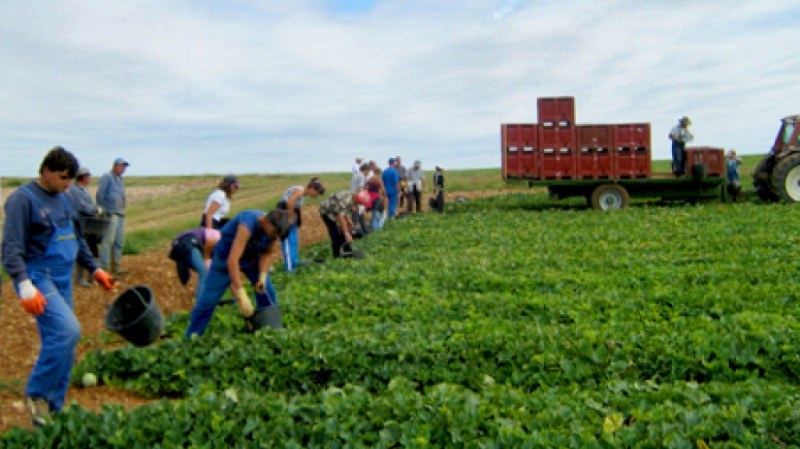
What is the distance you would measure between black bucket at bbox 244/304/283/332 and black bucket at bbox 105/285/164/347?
1.27 metres

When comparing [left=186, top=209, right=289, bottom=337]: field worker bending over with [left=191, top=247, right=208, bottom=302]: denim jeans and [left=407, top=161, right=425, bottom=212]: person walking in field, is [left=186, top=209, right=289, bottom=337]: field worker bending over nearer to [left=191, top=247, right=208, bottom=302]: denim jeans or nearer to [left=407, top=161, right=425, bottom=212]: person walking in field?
[left=191, top=247, right=208, bottom=302]: denim jeans

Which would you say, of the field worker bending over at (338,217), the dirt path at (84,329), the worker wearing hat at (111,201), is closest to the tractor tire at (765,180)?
the field worker bending over at (338,217)

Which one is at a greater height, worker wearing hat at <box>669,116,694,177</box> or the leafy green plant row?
worker wearing hat at <box>669,116,694,177</box>

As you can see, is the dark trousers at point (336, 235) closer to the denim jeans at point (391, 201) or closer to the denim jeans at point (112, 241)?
the denim jeans at point (112, 241)

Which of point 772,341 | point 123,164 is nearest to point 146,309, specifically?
point 772,341

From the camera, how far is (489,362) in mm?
6609

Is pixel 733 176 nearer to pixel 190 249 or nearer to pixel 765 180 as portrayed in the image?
pixel 765 180

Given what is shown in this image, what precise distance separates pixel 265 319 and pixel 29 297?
9.53 feet

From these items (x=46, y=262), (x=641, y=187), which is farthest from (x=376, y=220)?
(x=46, y=262)

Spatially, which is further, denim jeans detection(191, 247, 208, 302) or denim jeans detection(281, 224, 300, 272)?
denim jeans detection(281, 224, 300, 272)

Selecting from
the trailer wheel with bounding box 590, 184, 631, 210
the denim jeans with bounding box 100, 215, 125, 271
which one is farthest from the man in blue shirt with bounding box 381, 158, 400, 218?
the denim jeans with bounding box 100, 215, 125, 271

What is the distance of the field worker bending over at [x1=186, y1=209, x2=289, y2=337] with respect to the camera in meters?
6.89

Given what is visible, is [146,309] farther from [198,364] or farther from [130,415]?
[130,415]

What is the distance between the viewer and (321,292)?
9.59 m
